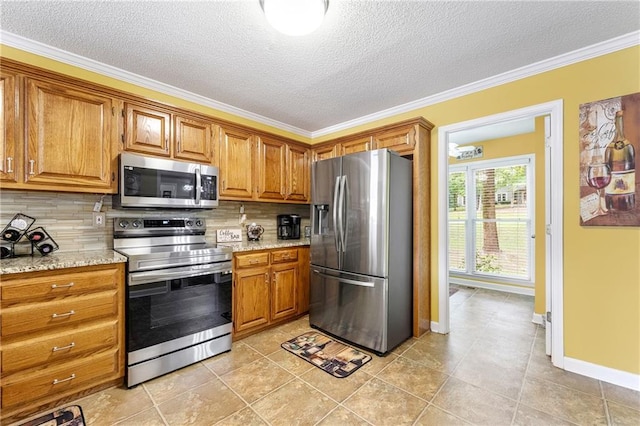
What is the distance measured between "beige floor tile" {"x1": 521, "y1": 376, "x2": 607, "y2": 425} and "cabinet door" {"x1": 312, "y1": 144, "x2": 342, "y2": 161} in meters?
2.82

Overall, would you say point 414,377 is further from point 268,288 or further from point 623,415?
point 268,288

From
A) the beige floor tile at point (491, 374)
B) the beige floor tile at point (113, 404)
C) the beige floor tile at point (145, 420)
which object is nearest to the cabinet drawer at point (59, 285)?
the beige floor tile at point (113, 404)

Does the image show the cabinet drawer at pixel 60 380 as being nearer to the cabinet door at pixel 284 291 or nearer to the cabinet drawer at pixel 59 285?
the cabinet drawer at pixel 59 285

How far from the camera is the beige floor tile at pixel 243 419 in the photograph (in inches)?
65.2

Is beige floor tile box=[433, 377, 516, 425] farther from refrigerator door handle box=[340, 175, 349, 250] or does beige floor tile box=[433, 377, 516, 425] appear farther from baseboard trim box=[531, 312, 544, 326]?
baseboard trim box=[531, 312, 544, 326]

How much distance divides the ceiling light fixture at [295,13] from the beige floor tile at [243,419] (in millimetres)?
2338

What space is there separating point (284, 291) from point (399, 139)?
208 centimetres

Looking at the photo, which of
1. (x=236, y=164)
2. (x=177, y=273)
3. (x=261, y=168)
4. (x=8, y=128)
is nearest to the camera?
(x=8, y=128)

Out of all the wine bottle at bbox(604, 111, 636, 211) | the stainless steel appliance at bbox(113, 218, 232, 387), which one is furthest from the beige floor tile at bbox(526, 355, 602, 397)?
the stainless steel appliance at bbox(113, 218, 232, 387)

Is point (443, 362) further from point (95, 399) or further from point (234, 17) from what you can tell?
point (234, 17)

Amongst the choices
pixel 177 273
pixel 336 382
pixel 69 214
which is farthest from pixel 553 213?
Result: pixel 69 214

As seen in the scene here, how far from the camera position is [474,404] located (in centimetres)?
181

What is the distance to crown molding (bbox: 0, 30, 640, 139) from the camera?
6.63 ft

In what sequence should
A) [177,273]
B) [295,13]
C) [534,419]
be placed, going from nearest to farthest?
1. [295,13]
2. [534,419]
3. [177,273]
